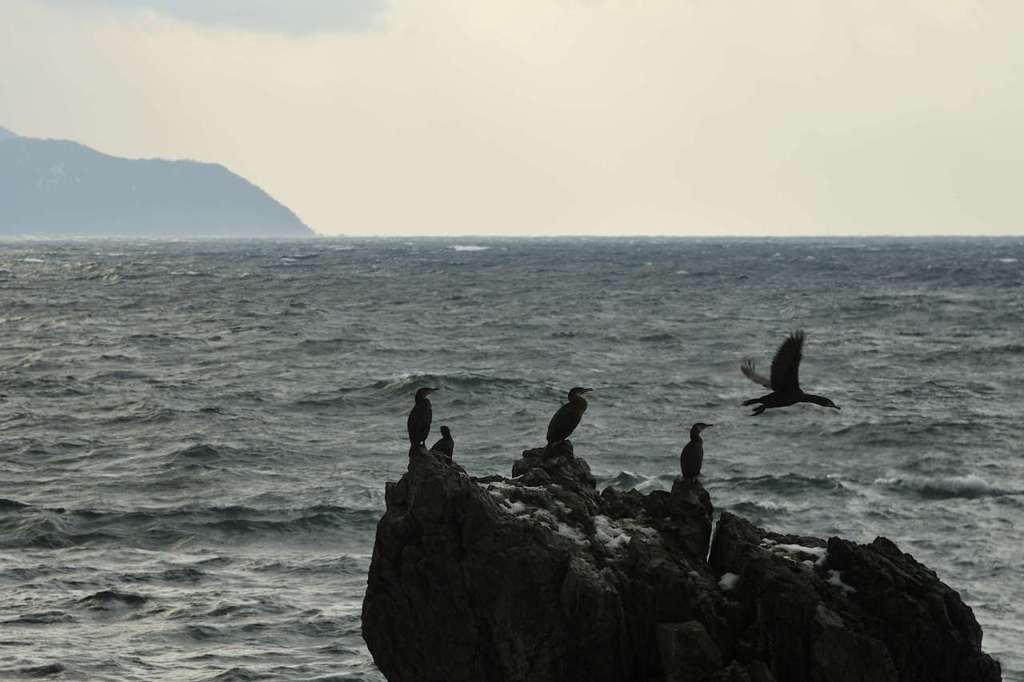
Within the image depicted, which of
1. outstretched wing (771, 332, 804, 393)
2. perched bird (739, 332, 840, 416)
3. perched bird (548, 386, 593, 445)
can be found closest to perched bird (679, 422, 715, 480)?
perched bird (739, 332, 840, 416)

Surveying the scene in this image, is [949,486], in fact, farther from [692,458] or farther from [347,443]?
[692,458]

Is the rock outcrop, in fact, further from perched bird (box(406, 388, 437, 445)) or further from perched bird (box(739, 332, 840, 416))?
perched bird (box(739, 332, 840, 416))

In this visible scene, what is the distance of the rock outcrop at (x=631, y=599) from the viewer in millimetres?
12758

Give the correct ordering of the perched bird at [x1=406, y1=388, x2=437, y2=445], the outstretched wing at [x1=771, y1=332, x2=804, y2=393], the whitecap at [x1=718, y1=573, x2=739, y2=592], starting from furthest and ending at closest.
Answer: the perched bird at [x1=406, y1=388, x2=437, y2=445], the outstretched wing at [x1=771, y1=332, x2=804, y2=393], the whitecap at [x1=718, y1=573, x2=739, y2=592]

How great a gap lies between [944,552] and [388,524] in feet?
47.0

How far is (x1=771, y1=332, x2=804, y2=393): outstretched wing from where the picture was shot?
15.3m

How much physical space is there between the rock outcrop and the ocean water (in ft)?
17.1

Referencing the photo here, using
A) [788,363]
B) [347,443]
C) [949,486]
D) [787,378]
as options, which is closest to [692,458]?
[787,378]

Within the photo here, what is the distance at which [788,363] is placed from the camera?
602 inches

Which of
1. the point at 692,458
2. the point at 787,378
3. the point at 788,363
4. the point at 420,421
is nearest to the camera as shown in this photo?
the point at 788,363

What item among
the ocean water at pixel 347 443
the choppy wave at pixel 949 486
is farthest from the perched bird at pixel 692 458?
the choppy wave at pixel 949 486

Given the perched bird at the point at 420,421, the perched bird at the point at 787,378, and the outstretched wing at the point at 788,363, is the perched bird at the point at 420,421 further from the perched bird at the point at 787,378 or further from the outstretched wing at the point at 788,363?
the outstretched wing at the point at 788,363

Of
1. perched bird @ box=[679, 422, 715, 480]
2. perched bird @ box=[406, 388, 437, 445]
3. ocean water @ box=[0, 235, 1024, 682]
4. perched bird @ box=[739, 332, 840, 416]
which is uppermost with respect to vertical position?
perched bird @ box=[739, 332, 840, 416]

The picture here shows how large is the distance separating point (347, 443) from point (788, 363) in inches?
868
